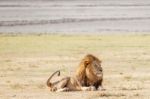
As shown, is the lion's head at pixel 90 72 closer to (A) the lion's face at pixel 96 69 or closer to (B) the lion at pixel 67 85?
(A) the lion's face at pixel 96 69

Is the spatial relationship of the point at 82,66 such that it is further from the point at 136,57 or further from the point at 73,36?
the point at 73,36

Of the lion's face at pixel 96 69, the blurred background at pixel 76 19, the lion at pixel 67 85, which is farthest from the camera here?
the blurred background at pixel 76 19

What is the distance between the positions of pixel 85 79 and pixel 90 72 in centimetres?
21

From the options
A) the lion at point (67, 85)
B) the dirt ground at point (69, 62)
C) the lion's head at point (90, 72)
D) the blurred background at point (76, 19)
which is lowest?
the blurred background at point (76, 19)

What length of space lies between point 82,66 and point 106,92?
0.61 meters

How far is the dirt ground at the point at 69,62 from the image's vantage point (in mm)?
13758

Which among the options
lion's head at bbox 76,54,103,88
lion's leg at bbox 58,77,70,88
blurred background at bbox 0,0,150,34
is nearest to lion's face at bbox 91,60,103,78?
lion's head at bbox 76,54,103,88

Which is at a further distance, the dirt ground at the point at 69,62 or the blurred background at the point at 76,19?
the blurred background at the point at 76,19

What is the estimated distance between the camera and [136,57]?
69.7 ft

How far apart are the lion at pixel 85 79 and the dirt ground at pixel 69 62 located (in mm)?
171

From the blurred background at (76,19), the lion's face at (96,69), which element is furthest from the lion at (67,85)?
the blurred background at (76,19)

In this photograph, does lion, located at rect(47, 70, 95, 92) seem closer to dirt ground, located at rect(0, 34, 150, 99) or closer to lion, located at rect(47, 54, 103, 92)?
lion, located at rect(47, 54, 103, 92)

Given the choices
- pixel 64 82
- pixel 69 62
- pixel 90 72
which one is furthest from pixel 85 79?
pixel 69 62

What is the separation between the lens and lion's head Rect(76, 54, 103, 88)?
528 inches
